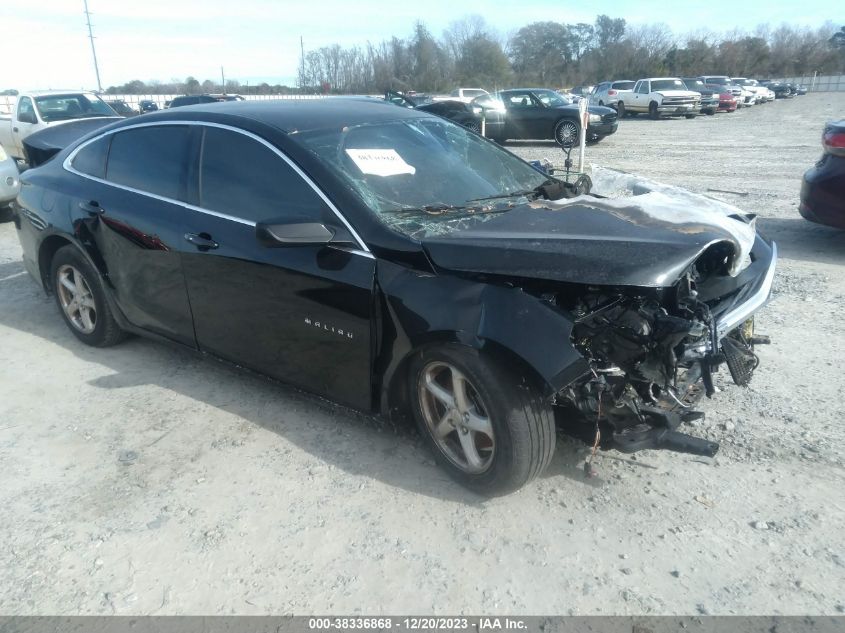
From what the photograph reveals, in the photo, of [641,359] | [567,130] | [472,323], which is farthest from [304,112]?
[567,130]

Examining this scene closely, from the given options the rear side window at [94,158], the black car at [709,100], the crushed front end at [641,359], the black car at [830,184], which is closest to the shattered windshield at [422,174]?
the crushed front end at [641,359]

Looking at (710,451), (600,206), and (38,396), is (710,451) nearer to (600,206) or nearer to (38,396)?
(600,206)

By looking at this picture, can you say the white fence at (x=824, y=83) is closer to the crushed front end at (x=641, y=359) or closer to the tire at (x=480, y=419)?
the crushed front end at (x=641, y=359)

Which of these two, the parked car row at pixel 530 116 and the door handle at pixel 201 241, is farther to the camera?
the parked car row at pixel 530 116

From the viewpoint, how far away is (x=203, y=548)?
9.02 ft

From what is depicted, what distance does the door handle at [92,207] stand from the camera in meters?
4.30

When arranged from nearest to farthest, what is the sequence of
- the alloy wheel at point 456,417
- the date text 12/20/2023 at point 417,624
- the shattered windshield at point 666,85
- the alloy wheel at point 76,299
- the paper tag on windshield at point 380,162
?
the date text 12/20/2023 at point 417,624, the alloy wheel at point 456,417, the paper tag on windshield at point 380,162, the alloy wheel at point 76,299, the shattered windshield at point 666,85

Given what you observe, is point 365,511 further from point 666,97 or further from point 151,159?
point 666,97

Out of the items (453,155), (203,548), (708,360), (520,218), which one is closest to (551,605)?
(708,360)

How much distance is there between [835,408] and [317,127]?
315cm

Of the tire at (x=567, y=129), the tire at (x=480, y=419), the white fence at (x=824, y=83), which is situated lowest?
the white fence at (x=824, y=83)

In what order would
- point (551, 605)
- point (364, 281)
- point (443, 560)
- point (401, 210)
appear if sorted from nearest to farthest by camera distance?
1. point (551, 605)
2. point (443, 560)
3. point (364, 281)
4. point (401, 210)

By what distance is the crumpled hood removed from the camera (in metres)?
2.56

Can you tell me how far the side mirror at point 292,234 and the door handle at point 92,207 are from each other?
182 centimetres
